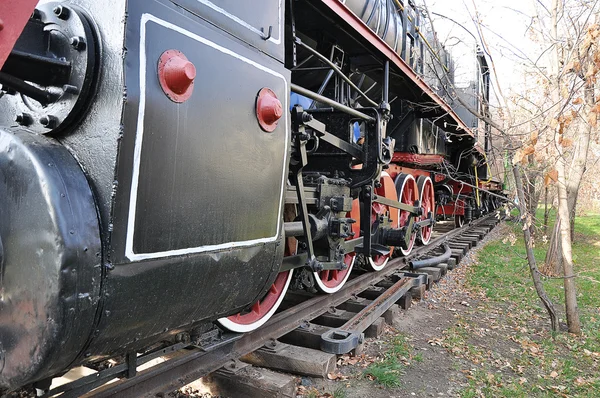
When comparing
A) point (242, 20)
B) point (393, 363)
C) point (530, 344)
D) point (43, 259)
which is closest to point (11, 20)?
point (43, 259)

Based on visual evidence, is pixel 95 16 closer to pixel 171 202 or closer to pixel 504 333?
pixel 171 202

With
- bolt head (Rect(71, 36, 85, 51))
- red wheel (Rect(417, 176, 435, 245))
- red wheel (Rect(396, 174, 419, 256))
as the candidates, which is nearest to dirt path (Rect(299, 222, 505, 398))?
red wheel (Rect(396, 174, 419, 256))

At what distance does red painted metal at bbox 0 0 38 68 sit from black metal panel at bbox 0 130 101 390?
0.34 metres

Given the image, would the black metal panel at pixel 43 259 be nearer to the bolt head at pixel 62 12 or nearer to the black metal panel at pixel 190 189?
the black metal panel at pixel 190 189

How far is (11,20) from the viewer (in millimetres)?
1056

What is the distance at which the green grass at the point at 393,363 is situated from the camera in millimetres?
3049

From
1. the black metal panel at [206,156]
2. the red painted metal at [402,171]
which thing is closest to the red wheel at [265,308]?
the black metal panel at [206,156]

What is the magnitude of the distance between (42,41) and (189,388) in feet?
6.97

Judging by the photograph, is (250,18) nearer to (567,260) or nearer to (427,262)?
(567,260)

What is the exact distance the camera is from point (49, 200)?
1231 millimetres

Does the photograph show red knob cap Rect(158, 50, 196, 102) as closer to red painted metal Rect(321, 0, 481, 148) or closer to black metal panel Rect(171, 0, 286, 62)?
black metal panel Rect(171, 0, 286, 62)

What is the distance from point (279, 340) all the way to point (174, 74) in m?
2.54

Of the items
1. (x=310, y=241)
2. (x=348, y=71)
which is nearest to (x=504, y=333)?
(x=310, y=241)

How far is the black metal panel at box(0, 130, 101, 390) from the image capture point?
Result: 48.4 inches
